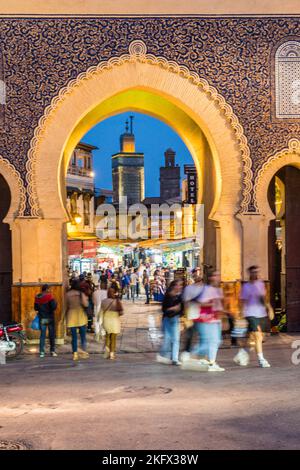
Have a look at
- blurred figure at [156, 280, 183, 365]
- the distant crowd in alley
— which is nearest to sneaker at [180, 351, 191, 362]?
the distant crowd in alley

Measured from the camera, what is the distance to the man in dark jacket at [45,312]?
13.1 meters

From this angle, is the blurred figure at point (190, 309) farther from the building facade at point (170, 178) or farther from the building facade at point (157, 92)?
the building facade at point (170, 178)

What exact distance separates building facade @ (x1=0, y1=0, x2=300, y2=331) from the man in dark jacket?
3.76 feet

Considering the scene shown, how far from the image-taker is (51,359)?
12.9 metres

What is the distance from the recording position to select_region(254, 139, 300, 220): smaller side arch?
576 inches

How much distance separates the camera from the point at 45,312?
13195 mm

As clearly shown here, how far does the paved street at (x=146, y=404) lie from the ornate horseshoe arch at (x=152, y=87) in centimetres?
356

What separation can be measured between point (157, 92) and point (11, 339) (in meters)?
5.49

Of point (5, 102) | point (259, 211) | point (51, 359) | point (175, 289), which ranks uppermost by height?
Answer: point (5, 102)

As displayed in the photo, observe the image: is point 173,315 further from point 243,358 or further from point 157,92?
point 157,92

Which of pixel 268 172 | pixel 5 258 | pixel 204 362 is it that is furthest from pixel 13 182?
pixel 204 362

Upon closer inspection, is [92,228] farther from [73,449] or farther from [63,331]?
[73,449]

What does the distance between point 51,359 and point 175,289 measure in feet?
8.59
